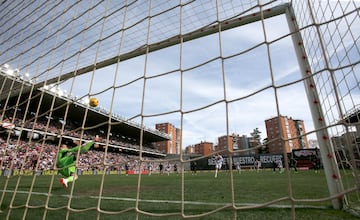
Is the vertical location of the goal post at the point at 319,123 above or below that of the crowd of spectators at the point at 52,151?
below

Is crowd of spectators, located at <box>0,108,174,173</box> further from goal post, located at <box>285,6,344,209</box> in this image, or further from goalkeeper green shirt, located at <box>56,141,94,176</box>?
goal post, located at <box>285,6,344,209</box>

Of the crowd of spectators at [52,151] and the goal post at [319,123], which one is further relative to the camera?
the crowd of spectators at [52,151]

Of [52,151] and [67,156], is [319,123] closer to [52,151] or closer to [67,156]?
[67,156]

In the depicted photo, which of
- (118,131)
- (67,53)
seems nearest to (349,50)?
(67,53)

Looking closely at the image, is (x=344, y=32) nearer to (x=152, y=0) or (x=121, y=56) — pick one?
(x=152, y=0)

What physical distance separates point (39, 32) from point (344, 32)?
484 cm

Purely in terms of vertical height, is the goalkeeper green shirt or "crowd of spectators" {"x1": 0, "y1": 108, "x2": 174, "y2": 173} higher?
"crowd of spectators" {"x1": 0, "y1": 108, "x2": 174, "y2": 173}

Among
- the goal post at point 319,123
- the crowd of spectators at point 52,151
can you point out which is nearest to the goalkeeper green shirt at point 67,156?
the goal post at point 319,123

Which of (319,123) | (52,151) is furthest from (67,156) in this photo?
(52,151)

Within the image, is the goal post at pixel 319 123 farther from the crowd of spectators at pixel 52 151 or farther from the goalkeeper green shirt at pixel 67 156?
the crowd of spectators at pixel 52 151

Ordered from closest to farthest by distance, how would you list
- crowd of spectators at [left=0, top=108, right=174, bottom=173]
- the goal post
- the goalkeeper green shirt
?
the goal post < the goalkeeper green shirt < crowd of spectators at [left=0, top=108, right=174, bottom=173]

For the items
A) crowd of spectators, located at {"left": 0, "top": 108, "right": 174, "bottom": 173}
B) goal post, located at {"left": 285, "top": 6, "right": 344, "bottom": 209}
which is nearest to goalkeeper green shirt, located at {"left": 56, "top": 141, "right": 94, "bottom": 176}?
goal post, located at {"left": 285, "top": 6, "right": 344, "bottom": 209}

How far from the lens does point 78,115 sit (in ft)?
81.5

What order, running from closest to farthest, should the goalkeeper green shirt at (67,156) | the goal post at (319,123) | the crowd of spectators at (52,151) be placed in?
the goal post at (319,123)
the goalkeeper green shirt at (67,156)
the crowd of spectators at (52,151)
